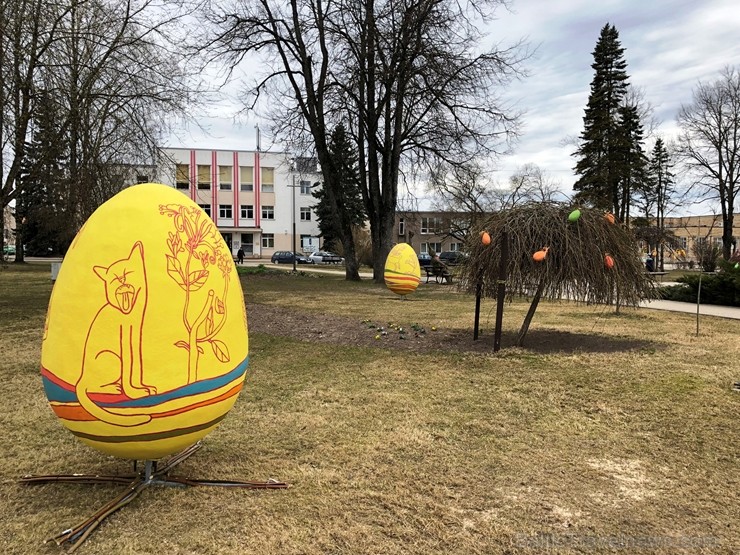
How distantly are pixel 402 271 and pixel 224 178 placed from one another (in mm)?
57793

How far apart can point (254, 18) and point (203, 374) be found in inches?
903

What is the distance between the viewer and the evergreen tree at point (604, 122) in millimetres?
39062

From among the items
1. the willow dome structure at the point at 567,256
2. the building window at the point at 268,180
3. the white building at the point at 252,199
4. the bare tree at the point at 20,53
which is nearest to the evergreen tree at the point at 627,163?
the willow dome structure at the point at 567,256

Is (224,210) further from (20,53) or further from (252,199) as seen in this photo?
(20,53)

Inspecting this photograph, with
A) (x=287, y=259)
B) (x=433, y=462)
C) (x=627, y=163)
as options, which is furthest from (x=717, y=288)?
(x=287, y=259)

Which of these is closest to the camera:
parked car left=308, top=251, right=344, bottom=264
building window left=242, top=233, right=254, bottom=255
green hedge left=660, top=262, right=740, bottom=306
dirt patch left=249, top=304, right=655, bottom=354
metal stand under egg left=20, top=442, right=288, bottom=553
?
metal stand under egg left=20, top=442, right=288, bottom=553

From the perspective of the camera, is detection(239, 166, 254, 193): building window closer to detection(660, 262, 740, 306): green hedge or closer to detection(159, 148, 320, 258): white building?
detection(159, 148, 320, 258): white building

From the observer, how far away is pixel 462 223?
5559 centimetres

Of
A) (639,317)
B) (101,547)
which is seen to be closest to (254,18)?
(639,317)

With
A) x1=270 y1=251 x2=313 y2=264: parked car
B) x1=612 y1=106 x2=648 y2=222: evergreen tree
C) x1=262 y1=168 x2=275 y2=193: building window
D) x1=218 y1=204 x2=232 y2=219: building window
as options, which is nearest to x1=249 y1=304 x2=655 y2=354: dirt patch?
x1=612 y1=106 x2=648 y2=222: evergreen tree

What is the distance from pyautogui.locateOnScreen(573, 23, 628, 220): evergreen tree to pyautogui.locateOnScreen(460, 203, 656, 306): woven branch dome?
32.8 m

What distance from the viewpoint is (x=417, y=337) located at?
32.5 feet

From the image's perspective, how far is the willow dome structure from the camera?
8.16 meters

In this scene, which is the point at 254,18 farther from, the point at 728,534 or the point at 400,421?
the point at 728,534
